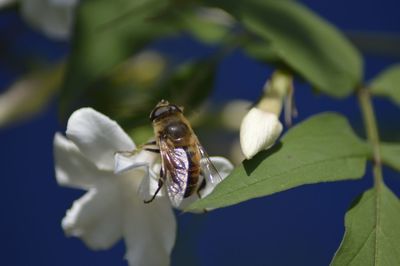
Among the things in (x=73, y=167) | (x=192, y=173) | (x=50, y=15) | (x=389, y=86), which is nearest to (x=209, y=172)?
(x=192, y=173)

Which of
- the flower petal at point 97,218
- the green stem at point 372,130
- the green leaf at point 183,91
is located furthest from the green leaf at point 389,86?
the flower petal at point 97,218

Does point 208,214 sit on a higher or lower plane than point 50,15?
lower

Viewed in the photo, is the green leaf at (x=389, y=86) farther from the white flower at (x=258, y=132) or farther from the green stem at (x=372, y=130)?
the white flower at (x=258, y=132)

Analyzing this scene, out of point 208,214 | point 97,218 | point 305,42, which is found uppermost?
point 305,42

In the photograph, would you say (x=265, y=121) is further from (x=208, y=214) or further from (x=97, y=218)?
(x=208, y=214)

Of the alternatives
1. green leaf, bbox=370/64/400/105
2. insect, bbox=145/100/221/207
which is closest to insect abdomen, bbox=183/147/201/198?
insect, bbox=145/100/221/207

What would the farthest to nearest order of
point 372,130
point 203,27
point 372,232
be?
point 203,27
point 372,130
point 372,232
